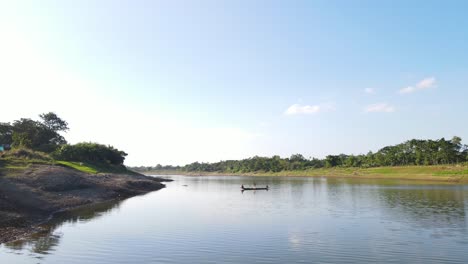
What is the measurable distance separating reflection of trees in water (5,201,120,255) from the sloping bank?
3.31 feet

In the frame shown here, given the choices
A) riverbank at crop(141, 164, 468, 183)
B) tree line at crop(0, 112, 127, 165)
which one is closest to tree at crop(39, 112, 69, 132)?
tree line at crop(0, 112, 127, 165)

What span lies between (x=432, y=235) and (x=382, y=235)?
362 centimetres

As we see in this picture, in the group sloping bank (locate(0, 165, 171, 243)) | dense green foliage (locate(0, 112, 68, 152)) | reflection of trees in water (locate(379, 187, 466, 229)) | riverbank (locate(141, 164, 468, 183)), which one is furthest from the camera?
dense green foliage (locate(0, 112, 68, 152))

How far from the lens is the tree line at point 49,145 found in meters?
99.1

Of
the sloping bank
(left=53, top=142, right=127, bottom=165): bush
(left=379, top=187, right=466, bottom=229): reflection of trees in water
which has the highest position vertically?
(left=53, top=142, right=127, bottom=165): bush

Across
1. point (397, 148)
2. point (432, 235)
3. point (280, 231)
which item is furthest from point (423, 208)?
point (397, 148)

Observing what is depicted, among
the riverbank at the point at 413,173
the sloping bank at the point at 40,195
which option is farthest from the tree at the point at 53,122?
the riverbank at the point at 413,173

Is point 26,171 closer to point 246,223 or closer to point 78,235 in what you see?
point 78,235

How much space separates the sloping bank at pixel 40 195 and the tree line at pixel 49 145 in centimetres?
3544

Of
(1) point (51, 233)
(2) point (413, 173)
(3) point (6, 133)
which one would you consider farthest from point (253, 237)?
(3) point (6, 133)

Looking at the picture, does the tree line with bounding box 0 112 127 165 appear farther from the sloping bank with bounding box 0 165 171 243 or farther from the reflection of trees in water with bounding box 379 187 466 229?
the reflection of trees in water with bounding box 379 187 466 229

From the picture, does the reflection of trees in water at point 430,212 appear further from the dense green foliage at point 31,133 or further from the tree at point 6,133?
the tree at point 6,133

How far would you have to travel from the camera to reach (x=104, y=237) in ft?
91.2

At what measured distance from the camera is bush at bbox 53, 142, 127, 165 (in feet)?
323
